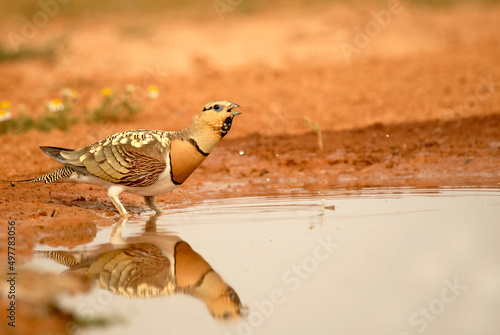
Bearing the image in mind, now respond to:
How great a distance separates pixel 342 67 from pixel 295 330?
11707 mm

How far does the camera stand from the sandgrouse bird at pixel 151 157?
22.6 feet

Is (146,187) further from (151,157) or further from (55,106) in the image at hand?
(55,106)

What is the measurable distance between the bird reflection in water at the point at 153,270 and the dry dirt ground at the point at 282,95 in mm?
501

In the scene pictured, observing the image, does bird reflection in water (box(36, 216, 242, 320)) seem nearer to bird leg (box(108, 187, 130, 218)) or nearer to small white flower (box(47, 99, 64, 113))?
bird leg (box(108, 187, 130, 218))

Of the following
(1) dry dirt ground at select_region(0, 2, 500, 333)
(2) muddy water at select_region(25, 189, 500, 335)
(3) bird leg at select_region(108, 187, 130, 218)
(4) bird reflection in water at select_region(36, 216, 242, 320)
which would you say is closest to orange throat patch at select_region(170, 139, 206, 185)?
(2) muddy water at select_region(25, 189, 500, 335)

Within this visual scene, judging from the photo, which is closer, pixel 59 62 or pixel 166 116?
pixel 166 116

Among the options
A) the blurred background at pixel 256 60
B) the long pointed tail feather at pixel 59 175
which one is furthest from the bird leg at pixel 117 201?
the blurred background at pixel 256 60

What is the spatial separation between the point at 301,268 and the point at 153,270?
3.11 feet

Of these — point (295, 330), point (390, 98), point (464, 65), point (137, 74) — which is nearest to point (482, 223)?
point (295, 330)

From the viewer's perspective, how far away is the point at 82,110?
45.4ft

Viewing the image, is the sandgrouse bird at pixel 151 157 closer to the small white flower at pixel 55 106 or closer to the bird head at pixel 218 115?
the bird head at pixel 218 115

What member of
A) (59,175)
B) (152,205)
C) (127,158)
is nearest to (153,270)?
(127,158)

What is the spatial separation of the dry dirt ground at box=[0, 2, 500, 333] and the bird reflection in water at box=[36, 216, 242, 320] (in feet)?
1.64

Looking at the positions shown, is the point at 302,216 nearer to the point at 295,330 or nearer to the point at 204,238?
the point at 204,238
